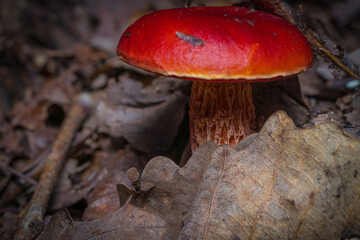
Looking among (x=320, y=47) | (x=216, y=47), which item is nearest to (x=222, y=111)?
(x=216, y=47)

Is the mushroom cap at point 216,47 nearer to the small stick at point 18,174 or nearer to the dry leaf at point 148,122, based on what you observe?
the dry leaf at point 148,122

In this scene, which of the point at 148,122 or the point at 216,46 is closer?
the point at 216,46

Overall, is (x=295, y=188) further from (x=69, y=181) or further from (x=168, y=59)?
(x=69, y=181)

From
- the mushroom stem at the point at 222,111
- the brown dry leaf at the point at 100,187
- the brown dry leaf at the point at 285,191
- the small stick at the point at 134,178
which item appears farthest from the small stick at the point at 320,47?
the brown dry leaf at the point at 100,187

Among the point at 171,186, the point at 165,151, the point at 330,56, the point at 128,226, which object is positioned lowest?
the point at 165,151

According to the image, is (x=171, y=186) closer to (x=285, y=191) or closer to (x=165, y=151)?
(x=285, y=191)

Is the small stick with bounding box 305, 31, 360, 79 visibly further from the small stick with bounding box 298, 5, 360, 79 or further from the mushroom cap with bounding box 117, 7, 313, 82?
the mushroom cap with bounding box 117, 7, 313, 82

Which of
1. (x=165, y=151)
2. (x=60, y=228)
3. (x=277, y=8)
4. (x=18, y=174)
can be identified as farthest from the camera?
(x=18, y=174)

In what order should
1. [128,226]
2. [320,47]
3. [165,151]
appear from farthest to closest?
[165,151], [320,47], [128,226]

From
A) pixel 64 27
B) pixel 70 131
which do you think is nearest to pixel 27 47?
pixel 64 27
